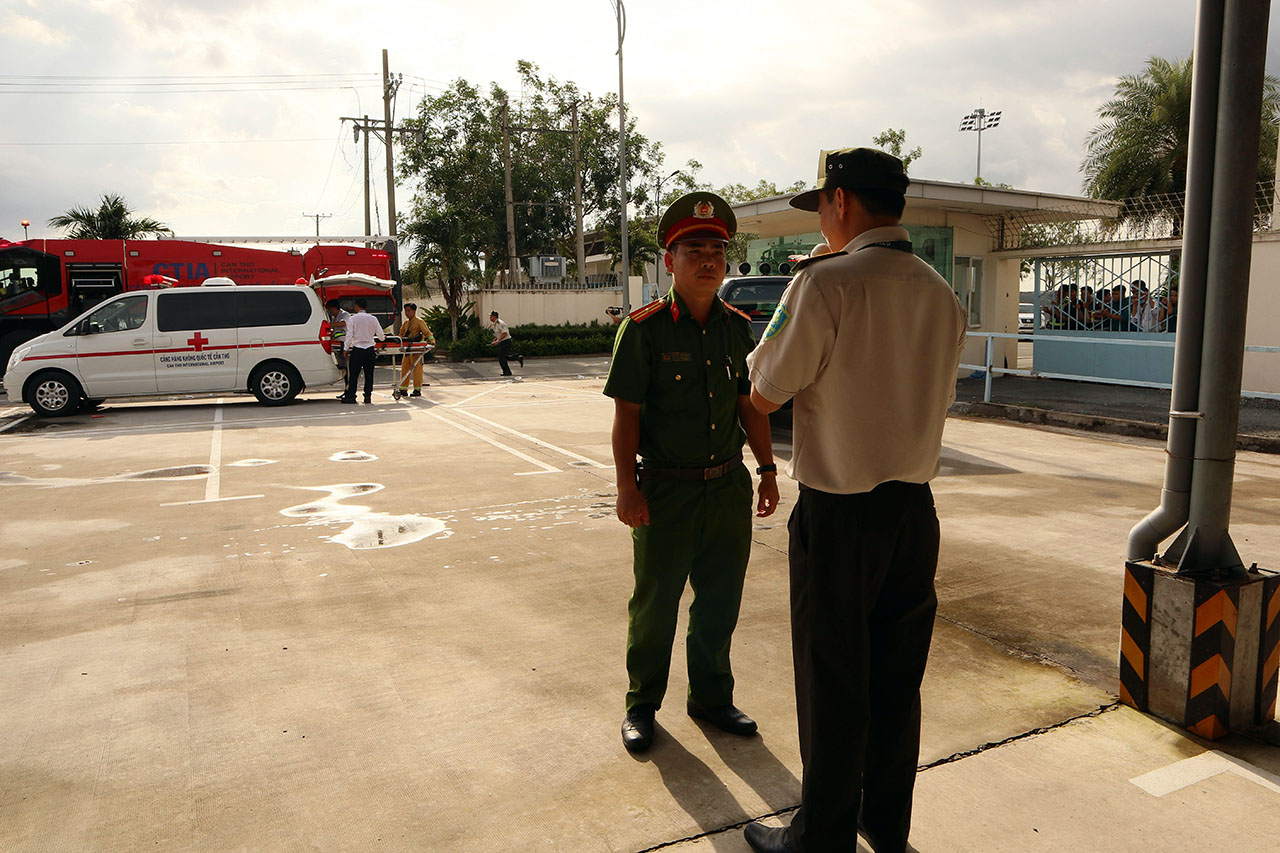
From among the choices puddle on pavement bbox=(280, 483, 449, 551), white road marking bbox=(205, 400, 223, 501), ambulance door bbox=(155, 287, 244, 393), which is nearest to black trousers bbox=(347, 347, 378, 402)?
ambulance door bbox=(155, 287, 244, 393)

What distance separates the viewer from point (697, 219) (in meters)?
3.24

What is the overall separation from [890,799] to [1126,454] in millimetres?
8073

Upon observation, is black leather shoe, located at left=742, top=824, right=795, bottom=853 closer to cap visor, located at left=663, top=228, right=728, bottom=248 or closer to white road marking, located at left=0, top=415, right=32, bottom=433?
cap visor, located at left=663, top=228, right=728, bottom=248

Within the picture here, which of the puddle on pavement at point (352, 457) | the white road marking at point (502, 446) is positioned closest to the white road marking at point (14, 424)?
the white road marking at point (502, 446)

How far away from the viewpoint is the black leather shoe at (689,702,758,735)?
10.9 feet

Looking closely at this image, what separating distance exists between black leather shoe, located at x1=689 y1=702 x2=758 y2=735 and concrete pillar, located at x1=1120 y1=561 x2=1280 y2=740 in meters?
1.47

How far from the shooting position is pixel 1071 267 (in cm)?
1783

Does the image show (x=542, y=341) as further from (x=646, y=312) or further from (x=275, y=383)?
(x=646, y=312)

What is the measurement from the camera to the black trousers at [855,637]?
239 cm

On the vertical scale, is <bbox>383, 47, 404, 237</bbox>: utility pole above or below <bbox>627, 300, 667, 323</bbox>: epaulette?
above

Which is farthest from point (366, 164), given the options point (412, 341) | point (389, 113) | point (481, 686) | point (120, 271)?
point (481, 686)

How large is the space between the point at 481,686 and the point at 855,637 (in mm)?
1928

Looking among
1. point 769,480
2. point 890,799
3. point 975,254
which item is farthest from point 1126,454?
point 975,254

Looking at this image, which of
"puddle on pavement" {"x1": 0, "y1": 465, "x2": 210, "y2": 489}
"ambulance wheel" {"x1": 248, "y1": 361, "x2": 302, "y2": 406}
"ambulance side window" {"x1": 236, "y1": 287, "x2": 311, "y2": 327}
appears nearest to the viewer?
"puddle on pavement" {"x1": 0, "y1": 465, "x2": 210, "y2": 489}
